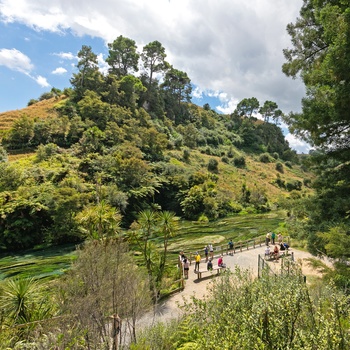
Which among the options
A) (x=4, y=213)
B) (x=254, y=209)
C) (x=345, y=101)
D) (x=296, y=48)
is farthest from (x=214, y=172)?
(x=345, y=101)

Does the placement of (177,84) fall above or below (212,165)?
above

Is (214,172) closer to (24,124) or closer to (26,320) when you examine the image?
(24,124)

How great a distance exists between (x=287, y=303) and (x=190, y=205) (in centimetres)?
3674

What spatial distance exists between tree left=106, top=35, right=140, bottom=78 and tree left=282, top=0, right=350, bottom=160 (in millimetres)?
64863

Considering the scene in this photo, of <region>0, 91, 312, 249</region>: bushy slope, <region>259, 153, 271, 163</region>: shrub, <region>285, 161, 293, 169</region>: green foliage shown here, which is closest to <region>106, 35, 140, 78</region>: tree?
<region>0, 91, 312, 249</region>: bushy slope

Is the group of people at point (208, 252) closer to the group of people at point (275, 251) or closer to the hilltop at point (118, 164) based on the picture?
the group of people at point (275, 251)

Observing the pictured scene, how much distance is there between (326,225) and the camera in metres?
10.4

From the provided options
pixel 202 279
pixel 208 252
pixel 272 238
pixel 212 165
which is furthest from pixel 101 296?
pixel 212 165

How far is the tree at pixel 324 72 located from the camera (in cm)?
857

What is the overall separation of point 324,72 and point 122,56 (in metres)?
71.4

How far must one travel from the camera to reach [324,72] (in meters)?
9.41

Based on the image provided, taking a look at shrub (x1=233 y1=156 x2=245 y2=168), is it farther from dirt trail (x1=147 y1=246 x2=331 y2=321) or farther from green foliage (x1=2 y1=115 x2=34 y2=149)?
green foliage (x1=2 y1=115 x2=34 y2=149)

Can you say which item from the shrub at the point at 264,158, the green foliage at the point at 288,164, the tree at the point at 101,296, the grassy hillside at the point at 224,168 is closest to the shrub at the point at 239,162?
the grassy hillside at the point at 224,168

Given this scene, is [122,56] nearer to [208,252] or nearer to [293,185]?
[293,185]
